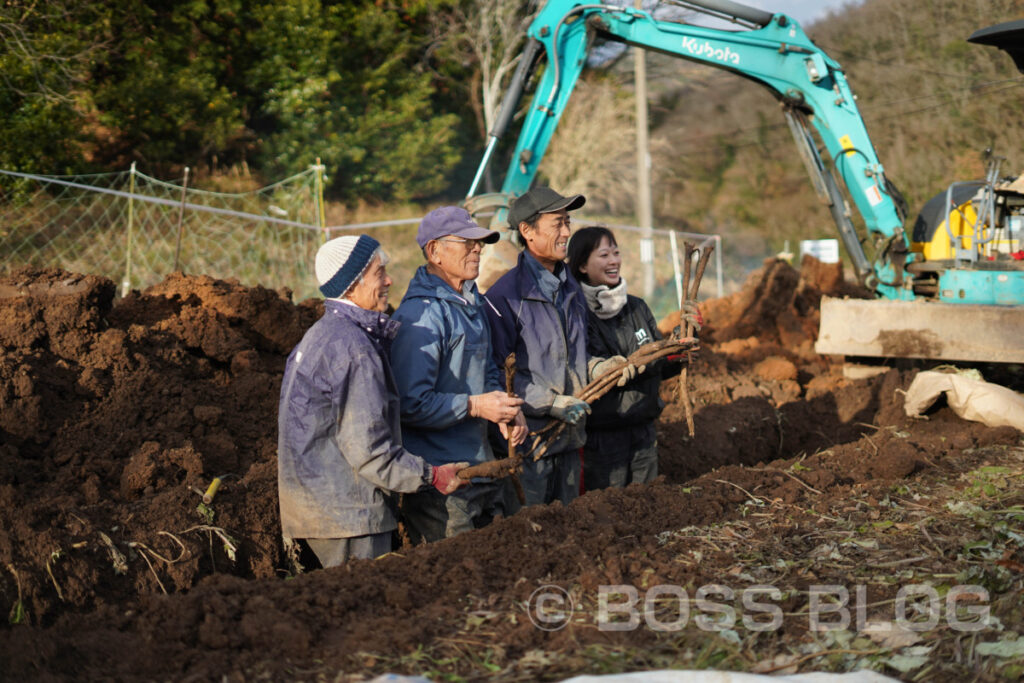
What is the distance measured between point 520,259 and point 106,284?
Result: 2.90m

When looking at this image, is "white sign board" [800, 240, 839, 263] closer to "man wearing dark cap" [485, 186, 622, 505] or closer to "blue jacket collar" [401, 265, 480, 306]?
"man wearing dark cap" [485, 186, 622, 505]

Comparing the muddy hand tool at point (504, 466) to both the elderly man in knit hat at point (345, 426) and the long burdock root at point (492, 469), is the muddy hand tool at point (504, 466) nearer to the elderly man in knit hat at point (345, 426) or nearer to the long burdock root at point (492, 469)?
the long burdock root at point (492, 469)

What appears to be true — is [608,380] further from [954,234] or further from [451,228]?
[954,234]

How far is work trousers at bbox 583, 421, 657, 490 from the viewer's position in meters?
5.07

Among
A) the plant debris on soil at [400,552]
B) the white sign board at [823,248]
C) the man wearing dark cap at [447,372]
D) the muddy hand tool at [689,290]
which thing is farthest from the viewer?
the white sign board at [823,248]

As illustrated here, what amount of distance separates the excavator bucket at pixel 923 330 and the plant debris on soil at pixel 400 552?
0.80 m

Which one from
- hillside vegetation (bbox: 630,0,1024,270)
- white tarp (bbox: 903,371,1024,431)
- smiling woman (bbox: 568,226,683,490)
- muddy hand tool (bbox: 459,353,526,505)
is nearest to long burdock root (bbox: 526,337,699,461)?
smiling woman (bbox: 568,226,683,490)

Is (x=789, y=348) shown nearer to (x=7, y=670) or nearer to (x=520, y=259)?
(x=520, y=259)

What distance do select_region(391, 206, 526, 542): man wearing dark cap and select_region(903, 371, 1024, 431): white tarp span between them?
3.75 meters

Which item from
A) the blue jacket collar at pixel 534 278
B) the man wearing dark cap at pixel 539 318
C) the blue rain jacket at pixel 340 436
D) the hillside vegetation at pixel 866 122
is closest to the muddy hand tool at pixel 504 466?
the blue rain jacket at pixel 340 436

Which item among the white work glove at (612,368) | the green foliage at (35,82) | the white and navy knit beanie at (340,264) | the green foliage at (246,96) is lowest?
the white work glove at (612,368)

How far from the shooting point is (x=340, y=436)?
3500 mm

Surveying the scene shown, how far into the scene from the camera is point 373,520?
3.61 m

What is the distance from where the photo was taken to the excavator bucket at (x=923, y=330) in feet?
23.1
